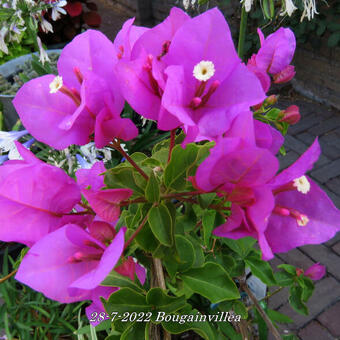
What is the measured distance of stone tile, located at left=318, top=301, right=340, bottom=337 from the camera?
4.78 ft

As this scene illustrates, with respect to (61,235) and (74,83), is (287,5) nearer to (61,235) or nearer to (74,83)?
(74,83)

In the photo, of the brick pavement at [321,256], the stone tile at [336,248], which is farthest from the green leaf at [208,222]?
the stone tile at [336,248]

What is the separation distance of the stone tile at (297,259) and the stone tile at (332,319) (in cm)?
21

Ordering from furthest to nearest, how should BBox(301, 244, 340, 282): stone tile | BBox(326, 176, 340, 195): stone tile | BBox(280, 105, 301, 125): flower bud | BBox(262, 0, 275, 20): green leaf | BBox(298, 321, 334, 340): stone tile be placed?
BBox(326, 176, 340, 195): stone tile
BBox(301, 244, 340, 282): stone tile
BBox(298, 321, 334, 340): stone tile
BBox(262, 0, 275, 20): green leaf
BBox(280, 105, 301, 125): flower bud

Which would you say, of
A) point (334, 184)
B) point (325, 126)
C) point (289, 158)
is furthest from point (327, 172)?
point (325, 126)

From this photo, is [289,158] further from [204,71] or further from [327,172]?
[204,71]

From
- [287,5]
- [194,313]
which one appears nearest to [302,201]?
[194,313]

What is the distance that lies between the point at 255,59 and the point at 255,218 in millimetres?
270

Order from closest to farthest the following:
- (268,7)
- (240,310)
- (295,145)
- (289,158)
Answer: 1. (240,310)
2. (268,7)
3. (289,158)
4. (295,145)

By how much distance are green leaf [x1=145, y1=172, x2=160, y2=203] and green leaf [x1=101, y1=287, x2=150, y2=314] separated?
12 cm

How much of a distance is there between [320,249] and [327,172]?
55 centimetres

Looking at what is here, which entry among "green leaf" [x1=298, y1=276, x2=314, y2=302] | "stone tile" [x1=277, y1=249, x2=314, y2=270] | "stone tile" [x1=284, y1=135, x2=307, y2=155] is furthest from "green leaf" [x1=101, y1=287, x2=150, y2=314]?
"stone tile" [x1=284, y1=135, x2=307, y2=155]

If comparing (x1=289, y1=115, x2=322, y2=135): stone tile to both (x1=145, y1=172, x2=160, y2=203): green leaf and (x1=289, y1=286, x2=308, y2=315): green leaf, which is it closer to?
(x1=289, y1=286, x2=308, y2=315): green leaf

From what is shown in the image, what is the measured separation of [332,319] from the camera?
4.89 ft
